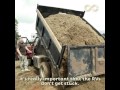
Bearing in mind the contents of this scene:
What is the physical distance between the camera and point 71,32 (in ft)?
21.5

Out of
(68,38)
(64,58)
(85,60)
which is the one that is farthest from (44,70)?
(85,60)

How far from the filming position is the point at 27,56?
7.36m

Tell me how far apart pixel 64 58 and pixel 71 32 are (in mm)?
1094

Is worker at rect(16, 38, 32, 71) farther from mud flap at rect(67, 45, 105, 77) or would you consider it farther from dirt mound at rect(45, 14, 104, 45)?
mud flap at rect(67, 45, 105, 77)

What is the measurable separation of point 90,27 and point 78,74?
225 centimetres

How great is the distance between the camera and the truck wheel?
20.6 feet

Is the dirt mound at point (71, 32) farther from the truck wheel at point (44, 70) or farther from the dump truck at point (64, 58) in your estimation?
the truck wheel at point (44, 70)

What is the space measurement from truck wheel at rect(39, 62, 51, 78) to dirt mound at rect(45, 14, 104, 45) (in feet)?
2.42

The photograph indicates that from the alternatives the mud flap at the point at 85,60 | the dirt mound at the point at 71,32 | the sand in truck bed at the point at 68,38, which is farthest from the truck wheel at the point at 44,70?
the mud flap at the point at 85,60

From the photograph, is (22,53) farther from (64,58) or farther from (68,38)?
(64,58)

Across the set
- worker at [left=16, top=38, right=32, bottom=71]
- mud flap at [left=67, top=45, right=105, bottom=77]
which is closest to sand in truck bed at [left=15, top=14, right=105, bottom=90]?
worker at [left=16, top=38, right=32, bottom=71]

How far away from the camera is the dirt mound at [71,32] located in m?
6.28
